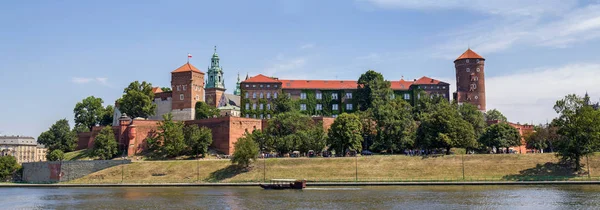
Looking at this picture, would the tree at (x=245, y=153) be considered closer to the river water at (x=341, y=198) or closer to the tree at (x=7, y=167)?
the river water at (x=341, y=198)

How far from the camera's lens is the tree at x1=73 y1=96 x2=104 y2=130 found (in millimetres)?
92812

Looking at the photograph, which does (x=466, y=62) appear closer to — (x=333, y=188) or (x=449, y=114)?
(x=449, y=114)

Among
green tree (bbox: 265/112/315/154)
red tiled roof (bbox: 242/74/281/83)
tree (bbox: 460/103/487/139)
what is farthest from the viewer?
red tiled roof (bbox: 242/74/281/83)

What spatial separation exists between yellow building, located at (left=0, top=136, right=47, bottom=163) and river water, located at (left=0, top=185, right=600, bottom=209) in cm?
7789

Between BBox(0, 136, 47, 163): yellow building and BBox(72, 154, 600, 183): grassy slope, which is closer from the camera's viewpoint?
BBox(72, 154, 600, 183): grassy slope

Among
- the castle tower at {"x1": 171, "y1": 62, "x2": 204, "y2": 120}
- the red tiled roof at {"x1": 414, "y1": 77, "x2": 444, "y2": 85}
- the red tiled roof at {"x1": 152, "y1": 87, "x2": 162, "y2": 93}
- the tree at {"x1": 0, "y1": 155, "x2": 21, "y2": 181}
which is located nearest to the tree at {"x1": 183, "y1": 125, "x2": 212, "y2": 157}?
the castle tower at {"x1": 171, "y1": 62, "x2": 204, "y2": 120}

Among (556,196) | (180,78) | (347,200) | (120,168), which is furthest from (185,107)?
(556,196)

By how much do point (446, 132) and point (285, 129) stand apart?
64.1 ft

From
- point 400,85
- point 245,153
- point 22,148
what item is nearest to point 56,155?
point 245,153

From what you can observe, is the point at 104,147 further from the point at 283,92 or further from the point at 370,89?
the point at 370,89

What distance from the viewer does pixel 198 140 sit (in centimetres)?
7050

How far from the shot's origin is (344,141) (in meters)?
66.5

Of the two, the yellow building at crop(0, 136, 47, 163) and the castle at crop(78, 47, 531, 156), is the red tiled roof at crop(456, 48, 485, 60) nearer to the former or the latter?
the castle at crop(78, 47, 531, 156)

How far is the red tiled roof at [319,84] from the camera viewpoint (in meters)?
91.3
